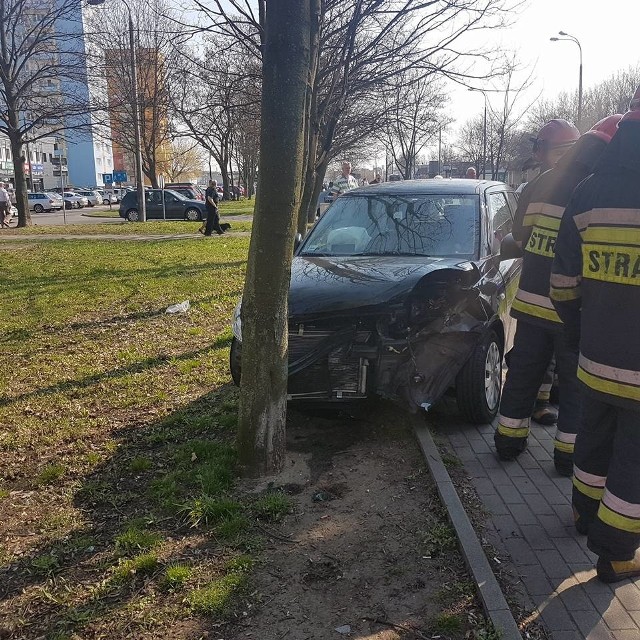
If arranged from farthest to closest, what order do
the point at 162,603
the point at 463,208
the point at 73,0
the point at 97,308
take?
1. the point at 73,0
2. the point at 97,308
3. the point at 463,208
4. the point at 162,603

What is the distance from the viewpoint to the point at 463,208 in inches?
234

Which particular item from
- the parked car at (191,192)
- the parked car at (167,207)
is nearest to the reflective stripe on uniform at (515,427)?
the parked car at (167,207)

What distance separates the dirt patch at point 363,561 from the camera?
A: 112 inches

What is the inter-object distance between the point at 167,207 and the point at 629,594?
3163 centimetres

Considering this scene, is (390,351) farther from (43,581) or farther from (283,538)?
(43,581)

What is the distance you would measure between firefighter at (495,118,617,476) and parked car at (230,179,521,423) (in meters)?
0.49

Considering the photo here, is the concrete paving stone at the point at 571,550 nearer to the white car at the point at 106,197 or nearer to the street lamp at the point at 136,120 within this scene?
the street lamp at the point at 136,120

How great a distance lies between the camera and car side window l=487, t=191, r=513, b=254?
5.84m

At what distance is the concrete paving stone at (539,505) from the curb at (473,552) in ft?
1.46

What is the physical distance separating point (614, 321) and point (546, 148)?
2.04 meters

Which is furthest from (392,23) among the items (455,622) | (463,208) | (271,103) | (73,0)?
(73,0)

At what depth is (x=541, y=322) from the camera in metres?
4.07

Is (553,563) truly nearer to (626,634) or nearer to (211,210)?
(626,634)

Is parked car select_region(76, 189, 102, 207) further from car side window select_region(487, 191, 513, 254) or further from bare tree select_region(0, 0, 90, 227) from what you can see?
car side window select_region(487, 191, 513, 254)
